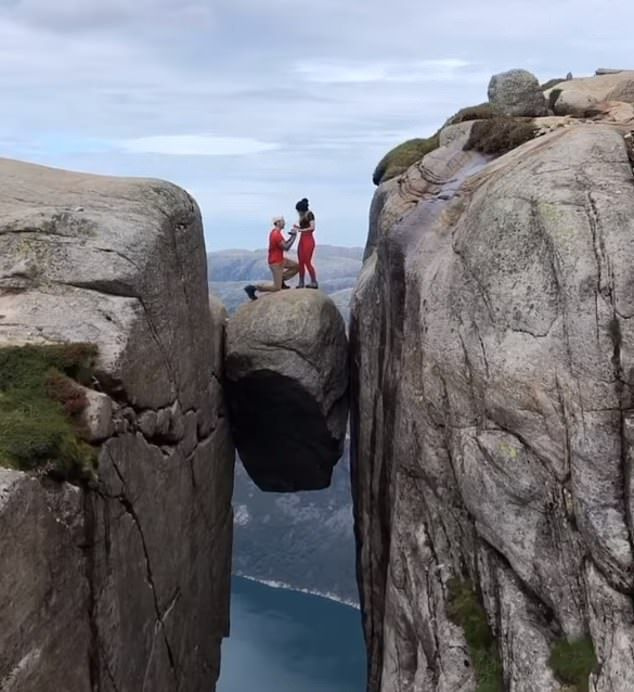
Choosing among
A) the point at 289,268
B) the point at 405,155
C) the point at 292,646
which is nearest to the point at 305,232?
the point at 289,268

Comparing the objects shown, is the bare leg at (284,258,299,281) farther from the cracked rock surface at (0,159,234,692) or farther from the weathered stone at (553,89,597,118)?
the weathered stone at (553,89,597,118)

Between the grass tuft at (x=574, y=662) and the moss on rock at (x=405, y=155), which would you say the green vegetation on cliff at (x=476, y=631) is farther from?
the moss on rock at (x=405, y=155)

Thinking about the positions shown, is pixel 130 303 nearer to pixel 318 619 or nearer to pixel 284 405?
pixel 284 405

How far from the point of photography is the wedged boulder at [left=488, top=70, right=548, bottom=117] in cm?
2567

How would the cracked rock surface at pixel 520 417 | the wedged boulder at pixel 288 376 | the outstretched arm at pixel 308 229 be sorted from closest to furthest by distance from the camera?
the cracked rock surface at pixel 520 417
the wedged boulder at pixel 288 376
the outstretched arm at pixel 308 229

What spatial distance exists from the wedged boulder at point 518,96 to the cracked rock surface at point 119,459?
27.4 feet

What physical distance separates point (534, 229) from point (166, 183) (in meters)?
10.0

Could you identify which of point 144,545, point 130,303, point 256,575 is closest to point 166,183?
point 130,303

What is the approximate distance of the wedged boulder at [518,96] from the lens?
25672 mm

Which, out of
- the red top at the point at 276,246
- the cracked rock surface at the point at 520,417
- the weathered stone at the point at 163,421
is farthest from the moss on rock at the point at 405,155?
the weathered stone at the point at 163,421

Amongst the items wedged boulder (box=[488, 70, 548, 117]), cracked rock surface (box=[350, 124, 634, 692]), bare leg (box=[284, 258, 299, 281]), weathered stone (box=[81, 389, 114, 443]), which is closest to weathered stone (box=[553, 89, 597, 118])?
wedged boulder (box=[488, 70, 548, 117])

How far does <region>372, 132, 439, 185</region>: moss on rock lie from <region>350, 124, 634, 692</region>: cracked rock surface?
537 cm

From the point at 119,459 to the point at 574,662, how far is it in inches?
328

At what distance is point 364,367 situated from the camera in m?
25.0
